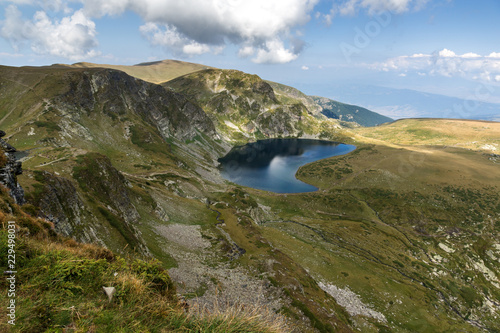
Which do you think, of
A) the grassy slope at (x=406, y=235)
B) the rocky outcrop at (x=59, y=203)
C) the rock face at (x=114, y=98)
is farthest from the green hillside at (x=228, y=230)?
the rock face at (x=114, y=98)

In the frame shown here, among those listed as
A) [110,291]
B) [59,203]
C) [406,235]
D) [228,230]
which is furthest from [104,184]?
[406,235]

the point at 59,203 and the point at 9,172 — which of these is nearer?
the point at 9,172

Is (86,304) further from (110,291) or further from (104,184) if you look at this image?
(104,184)

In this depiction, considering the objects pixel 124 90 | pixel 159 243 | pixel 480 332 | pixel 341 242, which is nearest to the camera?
pixel 159 243

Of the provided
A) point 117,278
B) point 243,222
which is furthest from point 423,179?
point 117,278

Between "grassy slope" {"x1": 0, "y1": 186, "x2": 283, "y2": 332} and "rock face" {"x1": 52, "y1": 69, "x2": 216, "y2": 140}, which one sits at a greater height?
"rock face" {"x1": 52, "y1": 69, "x2": 216, "y2": 140}

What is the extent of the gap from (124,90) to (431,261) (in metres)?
198

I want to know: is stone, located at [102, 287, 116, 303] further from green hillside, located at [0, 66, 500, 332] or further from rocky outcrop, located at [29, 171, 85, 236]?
rocky outcrop, located at [29, 171, 85, 236]

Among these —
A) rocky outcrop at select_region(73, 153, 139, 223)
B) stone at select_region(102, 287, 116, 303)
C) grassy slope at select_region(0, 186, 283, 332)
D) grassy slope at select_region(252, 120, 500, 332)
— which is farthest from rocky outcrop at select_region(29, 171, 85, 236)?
grassy slope at select_region(252, 120, 500, 332)

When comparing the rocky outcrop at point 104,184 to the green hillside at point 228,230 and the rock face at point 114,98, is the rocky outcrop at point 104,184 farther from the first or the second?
the rock face at point 114,98

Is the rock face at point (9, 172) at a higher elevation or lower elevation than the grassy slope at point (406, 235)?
higher

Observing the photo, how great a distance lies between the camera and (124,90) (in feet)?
523

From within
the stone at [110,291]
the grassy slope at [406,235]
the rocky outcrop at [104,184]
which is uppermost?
the stone at [110,291]

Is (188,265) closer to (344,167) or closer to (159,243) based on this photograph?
(159,243)
